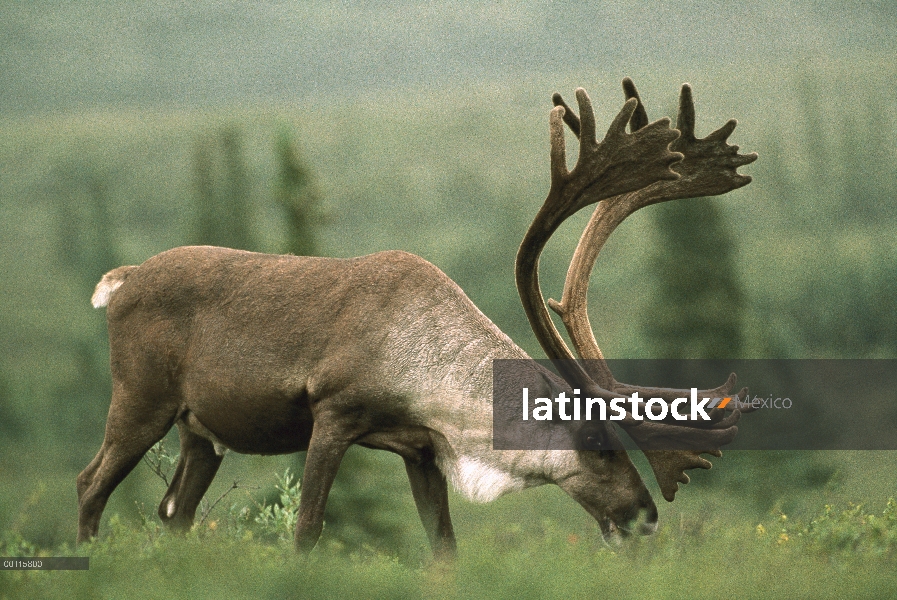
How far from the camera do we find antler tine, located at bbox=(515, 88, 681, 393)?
289 inches

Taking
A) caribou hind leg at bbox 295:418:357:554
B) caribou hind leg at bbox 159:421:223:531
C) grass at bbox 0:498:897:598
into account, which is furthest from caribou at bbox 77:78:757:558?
grass at bbox 0:498:897:598

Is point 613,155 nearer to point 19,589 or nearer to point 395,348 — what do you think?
point 395,348

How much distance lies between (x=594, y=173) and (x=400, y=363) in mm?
1656

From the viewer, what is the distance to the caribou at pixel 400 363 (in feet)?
24.1

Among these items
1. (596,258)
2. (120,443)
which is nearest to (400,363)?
(596,258)

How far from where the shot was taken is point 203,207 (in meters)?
16.7

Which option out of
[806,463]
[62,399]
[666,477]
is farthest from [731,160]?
[62,399]

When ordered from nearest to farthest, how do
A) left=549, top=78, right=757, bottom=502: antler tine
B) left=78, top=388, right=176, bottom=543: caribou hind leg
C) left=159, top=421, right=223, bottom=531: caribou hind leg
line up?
left=549, top=78, right=757, bottom=502: antler tine, left=78, top=388, right=176, bottom=543: caribou hind leg, left=159, top=421, right=223, bottom=531: caribou hind leg

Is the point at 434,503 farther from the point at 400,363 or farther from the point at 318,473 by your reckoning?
the point at 400,363

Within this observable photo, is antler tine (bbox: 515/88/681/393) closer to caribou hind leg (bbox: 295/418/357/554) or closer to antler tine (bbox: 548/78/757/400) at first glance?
antler tine (bbox: 548/78/757/400)

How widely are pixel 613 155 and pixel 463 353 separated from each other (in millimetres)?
1516

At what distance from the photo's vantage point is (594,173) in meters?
7.44

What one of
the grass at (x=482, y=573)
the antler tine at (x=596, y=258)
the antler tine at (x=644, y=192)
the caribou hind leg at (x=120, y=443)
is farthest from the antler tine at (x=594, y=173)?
the caribou hind leg at (x=120, y=443)

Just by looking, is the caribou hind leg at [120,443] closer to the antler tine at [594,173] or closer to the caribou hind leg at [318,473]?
the caribou hind leg at [318,473]
